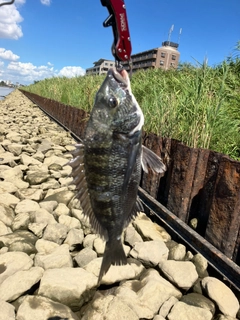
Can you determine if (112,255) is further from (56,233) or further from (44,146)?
(44,146)

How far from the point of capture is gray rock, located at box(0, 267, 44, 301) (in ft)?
9.08

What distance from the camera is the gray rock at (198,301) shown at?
2.81 m

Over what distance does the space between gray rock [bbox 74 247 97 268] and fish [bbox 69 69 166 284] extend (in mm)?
1884

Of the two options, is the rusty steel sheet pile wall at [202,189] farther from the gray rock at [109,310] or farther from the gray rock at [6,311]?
the gray rock at [6,311]

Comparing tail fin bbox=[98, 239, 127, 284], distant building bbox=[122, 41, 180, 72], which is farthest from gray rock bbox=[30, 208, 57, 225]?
distant building bbox=[122, 41, 180, 72]

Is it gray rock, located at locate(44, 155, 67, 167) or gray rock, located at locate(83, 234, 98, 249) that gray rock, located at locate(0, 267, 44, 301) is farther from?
gray rock, located at locate(44, 155, 67, 167)

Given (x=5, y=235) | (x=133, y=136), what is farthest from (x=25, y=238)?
(x=133, y=136)

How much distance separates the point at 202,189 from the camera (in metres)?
3.95

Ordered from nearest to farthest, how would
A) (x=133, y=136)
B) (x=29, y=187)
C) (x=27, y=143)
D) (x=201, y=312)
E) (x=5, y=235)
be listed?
(x=133, y=136) < (x=201, y=312) < (x=5, y=235) < (x=29, y=187) < (x=27, y=143)

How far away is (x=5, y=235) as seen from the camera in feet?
12.2

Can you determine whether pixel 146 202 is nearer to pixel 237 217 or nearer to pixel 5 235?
pixel 237 217

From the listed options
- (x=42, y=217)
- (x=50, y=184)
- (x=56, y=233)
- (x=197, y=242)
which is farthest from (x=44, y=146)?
(x=197, y=242)

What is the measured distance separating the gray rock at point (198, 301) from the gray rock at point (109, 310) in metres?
0.63

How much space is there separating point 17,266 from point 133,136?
2379 mm
